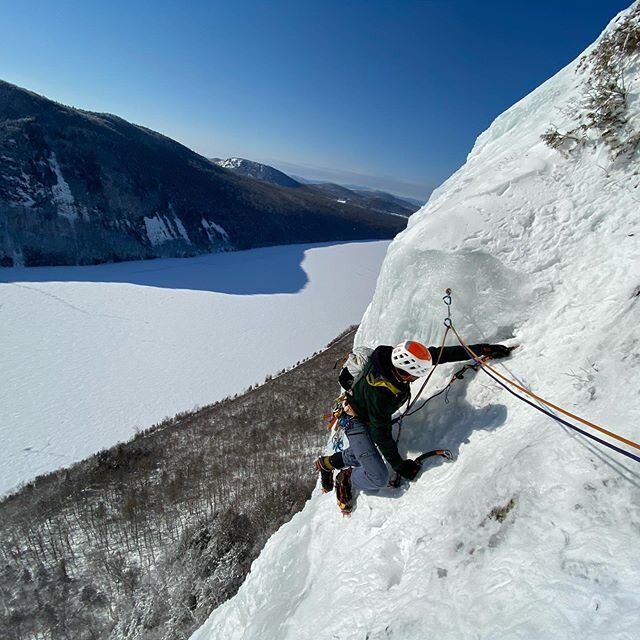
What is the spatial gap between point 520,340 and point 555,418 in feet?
3.82

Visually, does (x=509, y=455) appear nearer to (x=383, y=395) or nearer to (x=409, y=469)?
(x=409, y=469)

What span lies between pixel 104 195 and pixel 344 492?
63.2 m

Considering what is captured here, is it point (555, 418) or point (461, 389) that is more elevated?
point (555, 418)

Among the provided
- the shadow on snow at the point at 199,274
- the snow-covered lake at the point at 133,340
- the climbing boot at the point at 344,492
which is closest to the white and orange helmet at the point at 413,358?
the climbing boot at the point at 344,492

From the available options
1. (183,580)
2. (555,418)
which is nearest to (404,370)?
(555,418)

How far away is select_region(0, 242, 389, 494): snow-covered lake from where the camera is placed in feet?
62.3

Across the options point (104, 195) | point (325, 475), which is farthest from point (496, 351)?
point (104, 195)

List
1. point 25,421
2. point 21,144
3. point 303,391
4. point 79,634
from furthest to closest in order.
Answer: point 21,144 → point 303,391 → point 25,421 → point 79,634

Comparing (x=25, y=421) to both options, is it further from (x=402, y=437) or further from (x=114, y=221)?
(x=114, y=221)

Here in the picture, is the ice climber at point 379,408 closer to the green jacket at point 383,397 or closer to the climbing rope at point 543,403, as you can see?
the green jacket at point 383,397

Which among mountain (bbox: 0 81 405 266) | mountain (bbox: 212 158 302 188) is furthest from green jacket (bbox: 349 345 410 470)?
mountain (bbox: 212 158 302 188)

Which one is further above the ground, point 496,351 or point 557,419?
point 496,351

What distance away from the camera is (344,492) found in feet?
14.4

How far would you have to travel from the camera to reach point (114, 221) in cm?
5625
